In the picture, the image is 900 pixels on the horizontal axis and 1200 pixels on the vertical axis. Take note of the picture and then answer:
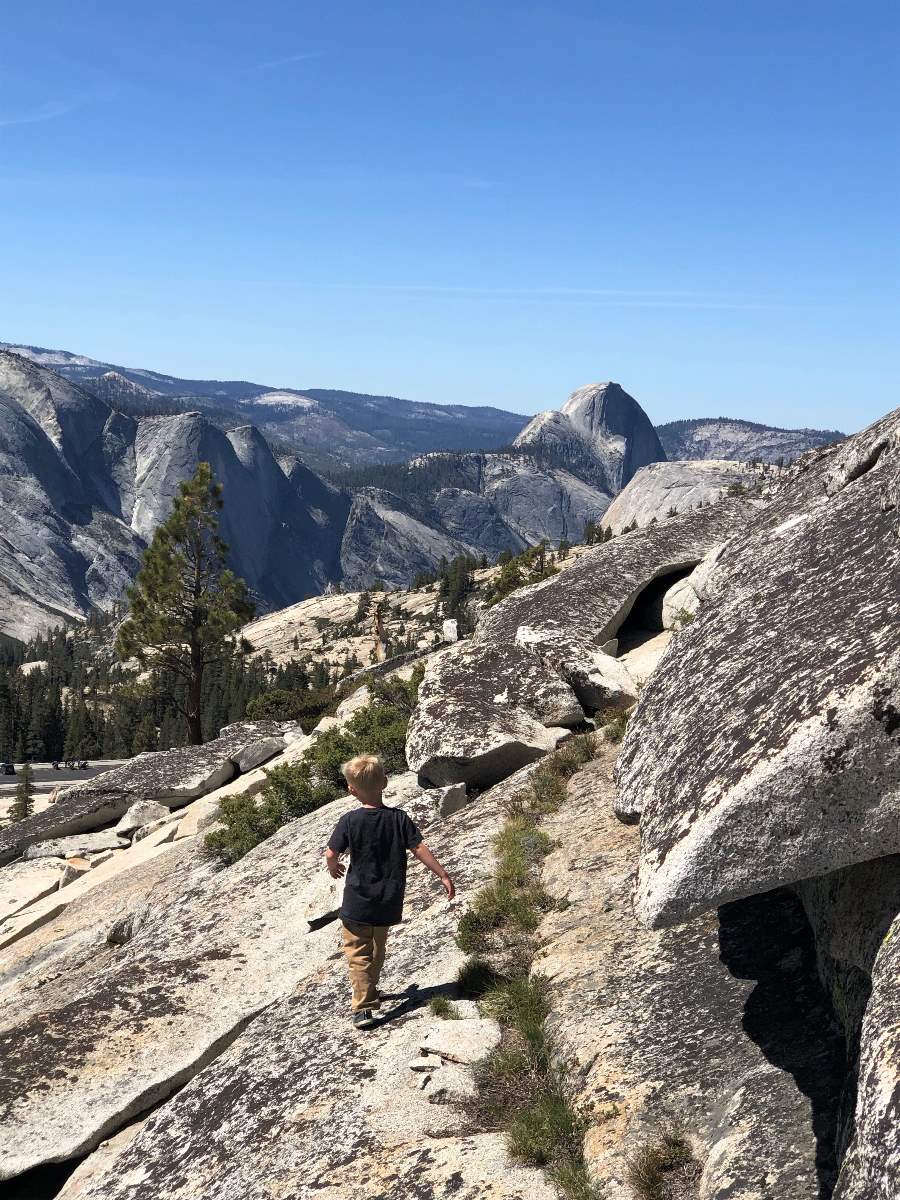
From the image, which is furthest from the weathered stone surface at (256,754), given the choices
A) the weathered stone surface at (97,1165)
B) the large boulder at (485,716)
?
the weathered stone surface at (97,1165)

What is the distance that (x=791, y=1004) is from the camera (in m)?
7.99

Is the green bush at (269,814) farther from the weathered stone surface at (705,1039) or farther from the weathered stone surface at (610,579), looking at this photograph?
the weathered stone surface at (705,1039)

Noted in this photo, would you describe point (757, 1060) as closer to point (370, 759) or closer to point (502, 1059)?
point (502, 1059)

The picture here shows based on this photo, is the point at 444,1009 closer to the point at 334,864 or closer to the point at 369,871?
the point at 369,871

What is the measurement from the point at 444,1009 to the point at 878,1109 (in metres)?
5.47

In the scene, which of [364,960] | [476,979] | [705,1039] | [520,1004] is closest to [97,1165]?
[364,960]

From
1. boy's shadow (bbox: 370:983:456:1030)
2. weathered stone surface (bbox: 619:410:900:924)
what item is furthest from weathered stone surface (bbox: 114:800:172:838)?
weathered stone surface (bbox: 619:410:900:924)

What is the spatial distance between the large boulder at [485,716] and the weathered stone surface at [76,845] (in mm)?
14536

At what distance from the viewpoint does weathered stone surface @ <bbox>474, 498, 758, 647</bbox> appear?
70.8 ft

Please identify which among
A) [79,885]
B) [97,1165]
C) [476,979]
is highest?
[476,979]

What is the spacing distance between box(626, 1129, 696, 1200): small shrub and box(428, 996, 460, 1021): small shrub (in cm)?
291

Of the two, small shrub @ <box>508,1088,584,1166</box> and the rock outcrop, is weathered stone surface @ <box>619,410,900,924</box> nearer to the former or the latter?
small shrub @ <box>508,1088,584,1166</box>

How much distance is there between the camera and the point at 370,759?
10.1 m

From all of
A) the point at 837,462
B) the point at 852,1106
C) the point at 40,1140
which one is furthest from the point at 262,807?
the point at 852,1106
